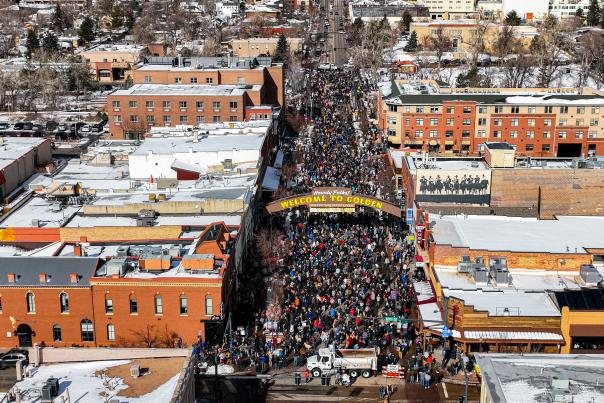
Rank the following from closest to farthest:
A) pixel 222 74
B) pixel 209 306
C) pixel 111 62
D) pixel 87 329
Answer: pixel 209 306, pixel 87 329, pixel 222 74, pixel 111 62

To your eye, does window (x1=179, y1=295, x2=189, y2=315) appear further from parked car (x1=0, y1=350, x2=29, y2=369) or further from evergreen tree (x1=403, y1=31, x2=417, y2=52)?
evergreen tree (x1=403, y1=31, x2=417, y2=52)

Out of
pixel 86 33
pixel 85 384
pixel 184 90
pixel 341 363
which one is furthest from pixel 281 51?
pixel 85 384

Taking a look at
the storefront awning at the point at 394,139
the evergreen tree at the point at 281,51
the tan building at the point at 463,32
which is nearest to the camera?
the storefront awning at the point at 394,139

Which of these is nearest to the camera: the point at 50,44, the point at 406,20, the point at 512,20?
the point at 50,44

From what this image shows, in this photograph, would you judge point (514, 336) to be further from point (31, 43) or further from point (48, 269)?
point (31, 43)

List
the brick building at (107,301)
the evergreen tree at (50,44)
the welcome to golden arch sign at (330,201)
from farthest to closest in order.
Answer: the evergreen tree at (50,44) < the welcome to golden arch sign at (330,201) < the brick building at (107,301)

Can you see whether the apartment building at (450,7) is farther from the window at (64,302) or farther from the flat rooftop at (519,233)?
the window at (64,302)

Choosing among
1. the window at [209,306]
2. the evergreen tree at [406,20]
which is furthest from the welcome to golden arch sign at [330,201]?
the evergreen tree at [406,20]

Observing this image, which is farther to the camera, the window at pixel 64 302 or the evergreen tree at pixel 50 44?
the evergreen tree at pixel 50 44
